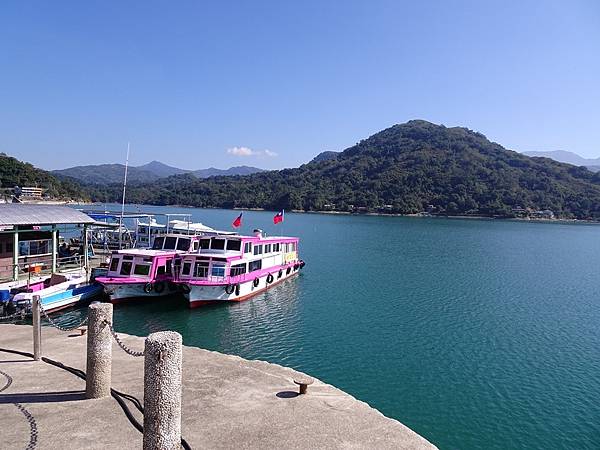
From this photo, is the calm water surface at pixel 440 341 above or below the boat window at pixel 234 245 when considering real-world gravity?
below

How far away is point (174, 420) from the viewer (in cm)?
625

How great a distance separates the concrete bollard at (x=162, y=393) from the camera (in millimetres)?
6148

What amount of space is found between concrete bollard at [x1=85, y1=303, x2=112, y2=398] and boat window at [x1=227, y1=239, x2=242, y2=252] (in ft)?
76.5

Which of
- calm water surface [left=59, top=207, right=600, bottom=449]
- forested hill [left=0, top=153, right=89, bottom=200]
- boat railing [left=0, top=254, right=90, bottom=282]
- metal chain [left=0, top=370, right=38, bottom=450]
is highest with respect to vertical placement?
forested hill [left=0, top=153, right=89, bottom=200]

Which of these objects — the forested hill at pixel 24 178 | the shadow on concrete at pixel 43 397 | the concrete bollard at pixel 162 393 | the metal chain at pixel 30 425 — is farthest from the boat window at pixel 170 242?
the forested hill at pixel 24 178

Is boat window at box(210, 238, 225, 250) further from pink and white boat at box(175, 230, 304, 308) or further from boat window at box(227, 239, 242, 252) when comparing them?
boat window at box(227, 239, 242, 252)

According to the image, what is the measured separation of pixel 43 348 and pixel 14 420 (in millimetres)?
4917

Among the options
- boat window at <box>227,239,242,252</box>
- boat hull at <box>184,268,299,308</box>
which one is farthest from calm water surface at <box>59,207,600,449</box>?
boat window at <box>227,239,242,252</box>

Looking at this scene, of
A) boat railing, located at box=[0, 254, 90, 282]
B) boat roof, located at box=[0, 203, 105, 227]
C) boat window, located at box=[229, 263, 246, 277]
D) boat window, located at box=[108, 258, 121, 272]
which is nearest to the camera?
boat roof, located at box=[0, 203, 105, 227]

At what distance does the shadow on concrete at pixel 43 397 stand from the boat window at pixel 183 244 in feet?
83.2

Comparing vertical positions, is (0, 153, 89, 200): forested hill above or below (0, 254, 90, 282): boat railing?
above

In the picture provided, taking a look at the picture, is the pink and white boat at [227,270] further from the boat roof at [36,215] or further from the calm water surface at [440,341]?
the boat roof at [36,215]

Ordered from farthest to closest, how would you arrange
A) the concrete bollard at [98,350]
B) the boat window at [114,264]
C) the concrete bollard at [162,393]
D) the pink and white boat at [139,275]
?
the boat window at [114,264] → the pink and white boat at [139,275] → the concrete bollard at [98,350] → the concrete bollard at [162,393]

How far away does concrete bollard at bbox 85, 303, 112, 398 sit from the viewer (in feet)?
30.1
